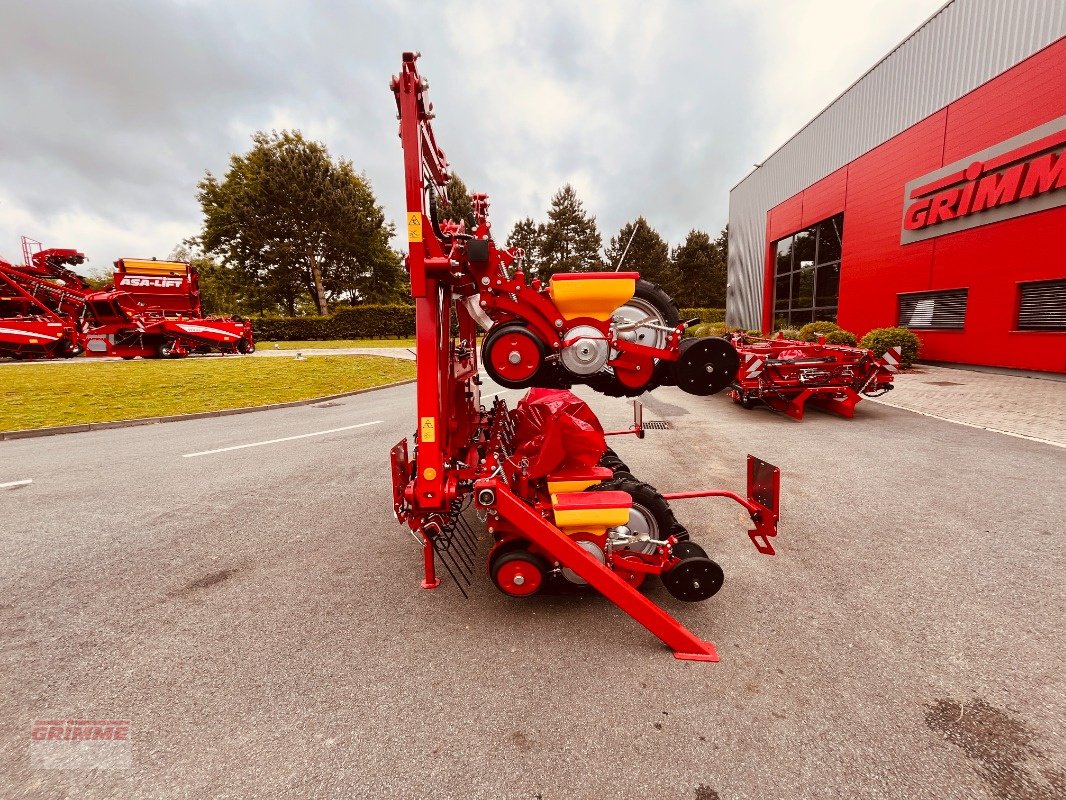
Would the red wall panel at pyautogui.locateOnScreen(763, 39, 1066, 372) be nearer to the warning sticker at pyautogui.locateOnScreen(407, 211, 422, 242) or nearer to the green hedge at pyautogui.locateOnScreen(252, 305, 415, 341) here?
the warning sticker at pyautogui.locateOnScreen(407, 211, 422, 242)

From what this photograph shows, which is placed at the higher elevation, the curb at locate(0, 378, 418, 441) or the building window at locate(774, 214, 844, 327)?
the building window at locate(774, 214, 844, 327)

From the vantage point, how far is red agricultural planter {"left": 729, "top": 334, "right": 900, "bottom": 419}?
7672 millimetres

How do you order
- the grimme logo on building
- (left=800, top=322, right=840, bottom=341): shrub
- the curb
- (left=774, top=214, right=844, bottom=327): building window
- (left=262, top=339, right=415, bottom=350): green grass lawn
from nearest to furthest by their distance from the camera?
the curb, the grimme logo on building, (left=800, top=322, right=840, bottom=341): shrub, (left=774, top=214, right=844, bottom=327): building window, (left=262, top=339, right=415, bottom=350): green grass lawn

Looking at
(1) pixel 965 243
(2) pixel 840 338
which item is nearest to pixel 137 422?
(2) pixel 840 338

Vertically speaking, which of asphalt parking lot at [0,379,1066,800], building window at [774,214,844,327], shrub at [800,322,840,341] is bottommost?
asphalt parking lot at [0,379,1066,800]

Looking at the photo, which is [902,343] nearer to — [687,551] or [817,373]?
[817,373]

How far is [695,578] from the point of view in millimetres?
2623

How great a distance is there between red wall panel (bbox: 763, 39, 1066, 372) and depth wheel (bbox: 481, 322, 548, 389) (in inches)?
591

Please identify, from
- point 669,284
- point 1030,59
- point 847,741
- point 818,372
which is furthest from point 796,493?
point 669,284

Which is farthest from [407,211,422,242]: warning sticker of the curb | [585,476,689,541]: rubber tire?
the curb

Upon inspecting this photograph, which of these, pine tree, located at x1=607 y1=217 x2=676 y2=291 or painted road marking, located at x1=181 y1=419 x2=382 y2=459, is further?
pine tree, located at x1=607 y1=217 x2=676 y2=291

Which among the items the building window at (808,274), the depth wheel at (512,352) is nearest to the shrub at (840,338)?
the building window at (808,274)

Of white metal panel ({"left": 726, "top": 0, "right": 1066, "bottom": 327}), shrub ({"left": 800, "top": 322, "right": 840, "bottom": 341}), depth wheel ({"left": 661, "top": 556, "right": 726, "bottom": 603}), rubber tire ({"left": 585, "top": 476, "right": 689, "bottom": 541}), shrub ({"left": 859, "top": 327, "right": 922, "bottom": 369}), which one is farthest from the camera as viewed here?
shrub ({"left": 800, "top": 322, "right": 840, "bottom": 341})

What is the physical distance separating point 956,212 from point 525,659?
57.2ft
